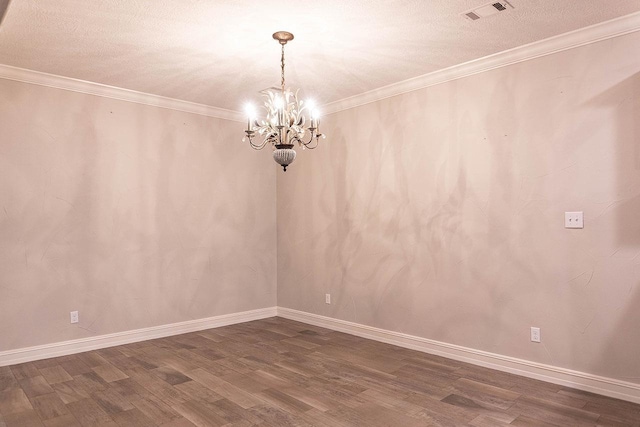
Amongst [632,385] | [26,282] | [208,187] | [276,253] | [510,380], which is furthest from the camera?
[276,253]

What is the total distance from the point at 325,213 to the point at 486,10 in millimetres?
2921

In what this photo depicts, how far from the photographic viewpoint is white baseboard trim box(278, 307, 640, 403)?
3.05 m

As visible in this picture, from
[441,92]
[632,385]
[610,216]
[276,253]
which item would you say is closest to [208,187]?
[276,253]

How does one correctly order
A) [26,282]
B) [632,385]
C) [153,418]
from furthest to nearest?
[26,282], [632,385], [153,418]

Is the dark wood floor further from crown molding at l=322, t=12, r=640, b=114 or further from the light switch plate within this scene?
crown molding at l=322, t=12, r=640, b=114

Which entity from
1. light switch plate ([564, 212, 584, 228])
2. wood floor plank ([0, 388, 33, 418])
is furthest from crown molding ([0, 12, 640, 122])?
wood floor plank ([0, 388, 33, 418])

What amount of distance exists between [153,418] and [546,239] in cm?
316

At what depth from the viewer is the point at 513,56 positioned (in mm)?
3574

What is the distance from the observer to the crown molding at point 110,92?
3965mm

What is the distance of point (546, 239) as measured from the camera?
3.40m

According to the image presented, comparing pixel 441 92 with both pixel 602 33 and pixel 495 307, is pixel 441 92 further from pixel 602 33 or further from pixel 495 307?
pixel 495 307

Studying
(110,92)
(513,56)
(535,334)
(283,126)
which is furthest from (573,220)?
(110,92)

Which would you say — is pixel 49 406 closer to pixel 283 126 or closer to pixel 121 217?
pixel 121 217

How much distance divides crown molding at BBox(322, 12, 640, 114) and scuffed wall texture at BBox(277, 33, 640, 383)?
0.06 m
